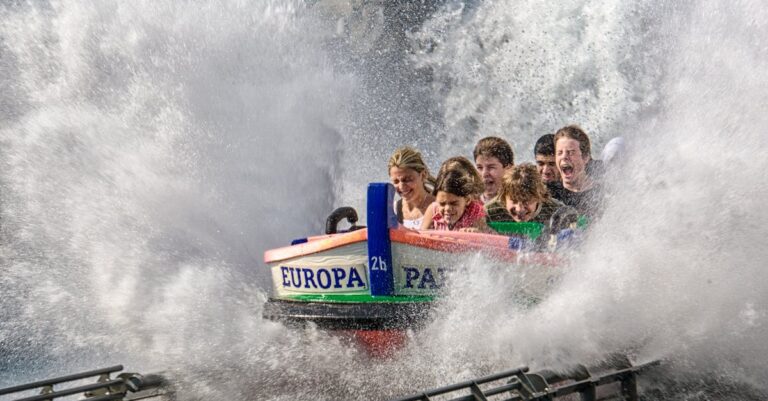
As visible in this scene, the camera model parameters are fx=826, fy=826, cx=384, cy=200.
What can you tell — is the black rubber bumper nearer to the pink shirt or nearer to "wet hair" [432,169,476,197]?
the pink shirt

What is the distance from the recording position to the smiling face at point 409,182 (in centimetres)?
Result: 566

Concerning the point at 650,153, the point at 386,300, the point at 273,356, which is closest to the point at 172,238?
the point at 273,356

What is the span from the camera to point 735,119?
4.78 meters

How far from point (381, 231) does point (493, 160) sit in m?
1.71

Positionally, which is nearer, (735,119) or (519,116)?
(735,119)

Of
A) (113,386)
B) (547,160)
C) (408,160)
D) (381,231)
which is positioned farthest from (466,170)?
(113,386)

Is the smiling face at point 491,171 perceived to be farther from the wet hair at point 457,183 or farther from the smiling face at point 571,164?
the wet hair at point 457,183

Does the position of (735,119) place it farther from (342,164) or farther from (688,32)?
(342,164)

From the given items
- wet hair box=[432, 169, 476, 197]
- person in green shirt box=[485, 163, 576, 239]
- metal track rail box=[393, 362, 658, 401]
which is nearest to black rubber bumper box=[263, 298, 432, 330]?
metal track rail box=[393, 362, 658, 401]

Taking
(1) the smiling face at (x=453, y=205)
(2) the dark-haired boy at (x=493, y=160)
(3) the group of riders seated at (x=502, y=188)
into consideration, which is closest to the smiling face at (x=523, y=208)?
(3) the group of riders seated at (x=502, y=188)

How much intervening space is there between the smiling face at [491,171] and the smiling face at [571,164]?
0.44 m

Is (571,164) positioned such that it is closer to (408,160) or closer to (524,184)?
(524,184)

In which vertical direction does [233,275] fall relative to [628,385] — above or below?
above

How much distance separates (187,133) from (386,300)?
410cm
